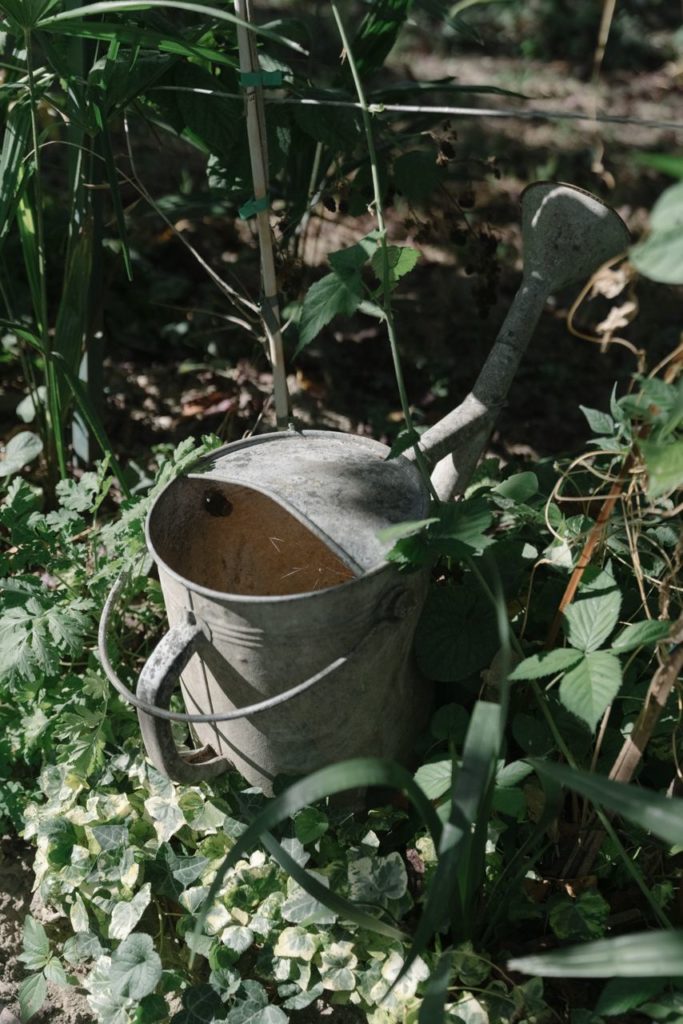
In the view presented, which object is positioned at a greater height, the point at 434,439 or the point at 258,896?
the point at 434,439

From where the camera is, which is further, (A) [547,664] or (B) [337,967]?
(B) [337,967]

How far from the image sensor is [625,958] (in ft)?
3.27

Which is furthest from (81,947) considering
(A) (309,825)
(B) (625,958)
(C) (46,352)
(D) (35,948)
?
(C) (46,352)

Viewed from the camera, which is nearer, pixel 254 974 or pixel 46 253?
pixel 254 974

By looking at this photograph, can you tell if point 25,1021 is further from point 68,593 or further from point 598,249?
point 598,249

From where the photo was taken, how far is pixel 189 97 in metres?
1.92

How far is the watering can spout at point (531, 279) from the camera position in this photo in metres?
1.71

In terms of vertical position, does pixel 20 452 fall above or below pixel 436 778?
above

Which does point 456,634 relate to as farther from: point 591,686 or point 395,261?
point 395,261

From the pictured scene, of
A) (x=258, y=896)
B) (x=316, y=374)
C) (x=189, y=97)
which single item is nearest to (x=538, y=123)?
(x=316, y=374)

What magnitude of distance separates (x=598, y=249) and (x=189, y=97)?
83 cm

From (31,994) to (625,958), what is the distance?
112 cm

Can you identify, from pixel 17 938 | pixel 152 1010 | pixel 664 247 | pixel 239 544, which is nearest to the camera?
pixel 664 247

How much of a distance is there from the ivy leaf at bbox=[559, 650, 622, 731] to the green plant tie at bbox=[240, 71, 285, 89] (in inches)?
43.9
